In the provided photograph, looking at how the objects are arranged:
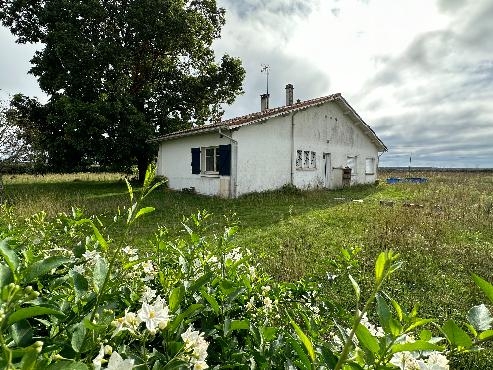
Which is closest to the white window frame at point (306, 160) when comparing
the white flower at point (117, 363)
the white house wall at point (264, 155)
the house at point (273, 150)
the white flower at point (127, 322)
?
the house at point (273, 150)

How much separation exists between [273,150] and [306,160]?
3.01 meters

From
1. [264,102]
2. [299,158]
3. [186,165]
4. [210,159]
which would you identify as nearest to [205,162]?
[210,159]

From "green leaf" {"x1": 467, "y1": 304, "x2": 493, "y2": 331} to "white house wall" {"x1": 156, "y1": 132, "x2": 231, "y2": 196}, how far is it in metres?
13.7

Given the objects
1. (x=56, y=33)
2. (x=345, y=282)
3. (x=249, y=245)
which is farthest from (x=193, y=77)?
(x=345, y=282)

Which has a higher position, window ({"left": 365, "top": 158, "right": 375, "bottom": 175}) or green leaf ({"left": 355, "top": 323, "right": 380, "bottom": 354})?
window ({"left": 365, "top": 158, "right": 375, "bottom": 175})

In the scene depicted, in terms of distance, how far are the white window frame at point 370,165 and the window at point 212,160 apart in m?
12.0

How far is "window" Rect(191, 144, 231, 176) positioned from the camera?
1480cm

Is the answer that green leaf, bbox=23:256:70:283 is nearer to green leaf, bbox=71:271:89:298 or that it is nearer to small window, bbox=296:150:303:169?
green leaf, bbox=71:271:89:298

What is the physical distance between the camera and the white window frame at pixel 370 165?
2348 cm

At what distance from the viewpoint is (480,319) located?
1.05m

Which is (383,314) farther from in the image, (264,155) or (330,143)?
(330,143)

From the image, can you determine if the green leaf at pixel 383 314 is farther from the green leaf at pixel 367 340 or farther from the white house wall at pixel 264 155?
the white house wall at pixel 264 155

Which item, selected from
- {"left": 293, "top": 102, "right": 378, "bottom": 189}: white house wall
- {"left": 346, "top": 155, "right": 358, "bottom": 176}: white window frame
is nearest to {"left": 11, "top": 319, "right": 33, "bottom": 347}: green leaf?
{"left": 293, "top": 102, "right": 378, "bottom": 189}: white house wall

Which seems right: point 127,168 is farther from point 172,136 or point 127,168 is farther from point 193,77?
point 193,77
